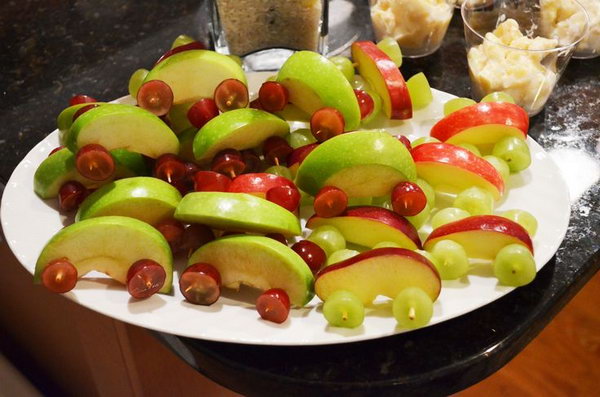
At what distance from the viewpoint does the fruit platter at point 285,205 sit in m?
0.70

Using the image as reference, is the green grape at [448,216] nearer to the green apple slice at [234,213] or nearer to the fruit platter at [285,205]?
the fruit platter at [285,205]

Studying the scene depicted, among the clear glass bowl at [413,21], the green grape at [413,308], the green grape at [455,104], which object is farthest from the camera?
the clear glass bowl at [413,21]

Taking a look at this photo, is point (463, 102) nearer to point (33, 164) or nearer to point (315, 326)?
point (315, 326)

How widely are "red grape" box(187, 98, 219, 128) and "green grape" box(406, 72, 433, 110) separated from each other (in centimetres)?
28

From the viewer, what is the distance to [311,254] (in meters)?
0.75

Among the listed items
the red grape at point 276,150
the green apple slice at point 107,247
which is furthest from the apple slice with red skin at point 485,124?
the green apple slice at point 107,247

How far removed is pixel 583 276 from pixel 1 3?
1142mm

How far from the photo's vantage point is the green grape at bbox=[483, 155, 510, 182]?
33.9 inches

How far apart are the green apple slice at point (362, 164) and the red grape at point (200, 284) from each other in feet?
0.58

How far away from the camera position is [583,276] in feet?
2.69

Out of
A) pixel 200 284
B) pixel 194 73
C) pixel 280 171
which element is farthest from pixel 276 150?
pixel 200 284

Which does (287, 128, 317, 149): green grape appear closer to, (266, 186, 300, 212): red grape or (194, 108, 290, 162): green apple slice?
(194, 108, 290, 162): green apple slice

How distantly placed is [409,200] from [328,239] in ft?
0.32

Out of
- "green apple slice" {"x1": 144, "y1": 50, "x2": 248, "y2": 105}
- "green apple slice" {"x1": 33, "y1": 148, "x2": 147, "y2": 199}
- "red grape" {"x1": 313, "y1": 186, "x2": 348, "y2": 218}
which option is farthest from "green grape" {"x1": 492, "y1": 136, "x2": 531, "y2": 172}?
"green apple slice" {"x1": 33, "y1": 148, "x2": 147, "y2": 199}
